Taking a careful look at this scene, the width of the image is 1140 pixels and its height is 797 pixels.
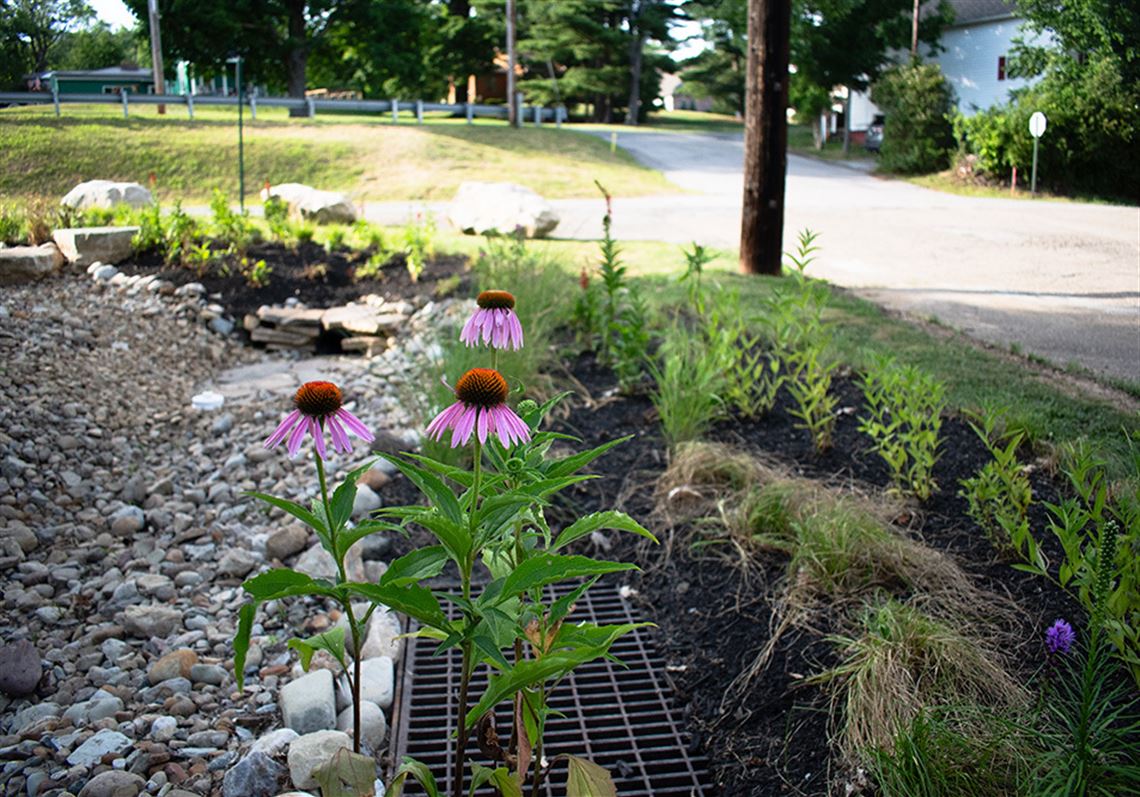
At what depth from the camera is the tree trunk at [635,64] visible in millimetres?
28038

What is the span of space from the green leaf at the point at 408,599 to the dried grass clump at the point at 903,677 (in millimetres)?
973

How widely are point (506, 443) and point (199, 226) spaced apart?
6.05 m

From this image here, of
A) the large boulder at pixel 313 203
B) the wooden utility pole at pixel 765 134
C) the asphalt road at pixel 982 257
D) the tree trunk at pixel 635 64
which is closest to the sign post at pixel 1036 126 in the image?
the asphalt road at pixel 982 257

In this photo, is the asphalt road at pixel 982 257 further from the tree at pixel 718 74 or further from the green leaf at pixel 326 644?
the tree at pixel 718 74

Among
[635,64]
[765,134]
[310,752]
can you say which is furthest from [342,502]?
[635,64]

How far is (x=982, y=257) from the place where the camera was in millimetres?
5180

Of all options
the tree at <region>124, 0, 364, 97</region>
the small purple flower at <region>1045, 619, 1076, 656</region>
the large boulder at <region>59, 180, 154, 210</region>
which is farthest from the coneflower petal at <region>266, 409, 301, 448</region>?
the large boulder at <region>59, 180, 154, 210</region>

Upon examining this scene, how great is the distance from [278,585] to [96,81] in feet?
13.0

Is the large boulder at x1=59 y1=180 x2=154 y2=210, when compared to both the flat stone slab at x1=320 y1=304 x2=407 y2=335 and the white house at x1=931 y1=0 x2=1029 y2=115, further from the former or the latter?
the white house at x1=931 y1=0 x2=1029 y2=115

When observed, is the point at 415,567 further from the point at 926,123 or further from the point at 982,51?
the point at 926,123

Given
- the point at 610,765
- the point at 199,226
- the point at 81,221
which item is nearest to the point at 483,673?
the point at 610,765

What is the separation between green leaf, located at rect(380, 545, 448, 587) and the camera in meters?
1.42

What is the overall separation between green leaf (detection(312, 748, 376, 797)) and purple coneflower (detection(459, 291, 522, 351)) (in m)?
0.75

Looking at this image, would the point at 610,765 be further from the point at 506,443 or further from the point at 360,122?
the point at 360,122
